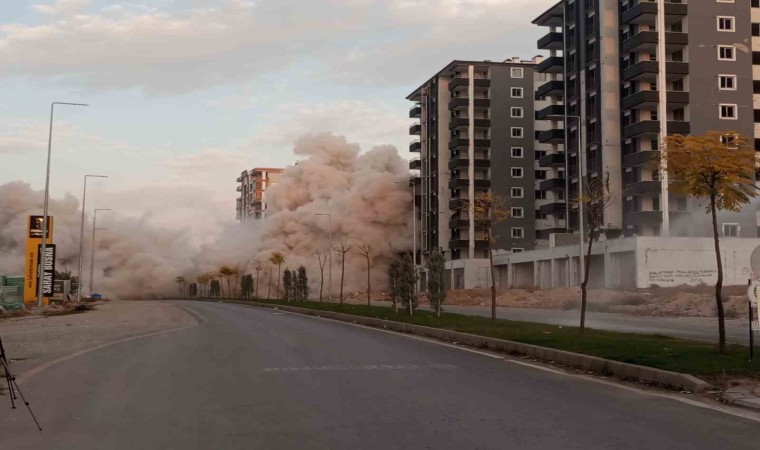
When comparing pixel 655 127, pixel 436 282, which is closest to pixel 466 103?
pixel 655 127

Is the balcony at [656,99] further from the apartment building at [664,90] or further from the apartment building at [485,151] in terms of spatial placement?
the apartment building at [485,151]

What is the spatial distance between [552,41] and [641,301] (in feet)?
121

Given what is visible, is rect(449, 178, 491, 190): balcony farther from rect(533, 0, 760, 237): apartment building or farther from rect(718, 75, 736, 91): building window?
rect(718, 75, 736, 91): building window

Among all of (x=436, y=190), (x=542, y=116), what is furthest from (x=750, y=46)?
(x=436, y=190)

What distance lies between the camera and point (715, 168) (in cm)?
1284

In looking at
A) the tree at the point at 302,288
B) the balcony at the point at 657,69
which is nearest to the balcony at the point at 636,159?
the balcony at the point at 657,69

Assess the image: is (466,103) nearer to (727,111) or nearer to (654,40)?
(654,40)

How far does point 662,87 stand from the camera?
60188mm

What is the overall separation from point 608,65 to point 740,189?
53302mm

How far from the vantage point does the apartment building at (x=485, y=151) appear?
88.4m

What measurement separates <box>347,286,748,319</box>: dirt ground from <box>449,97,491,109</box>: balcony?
113 feet

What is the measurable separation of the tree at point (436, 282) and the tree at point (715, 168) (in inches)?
648

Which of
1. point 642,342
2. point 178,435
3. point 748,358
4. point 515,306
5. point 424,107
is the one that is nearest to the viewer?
point 178,435

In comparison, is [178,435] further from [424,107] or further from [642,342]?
[424,107]
